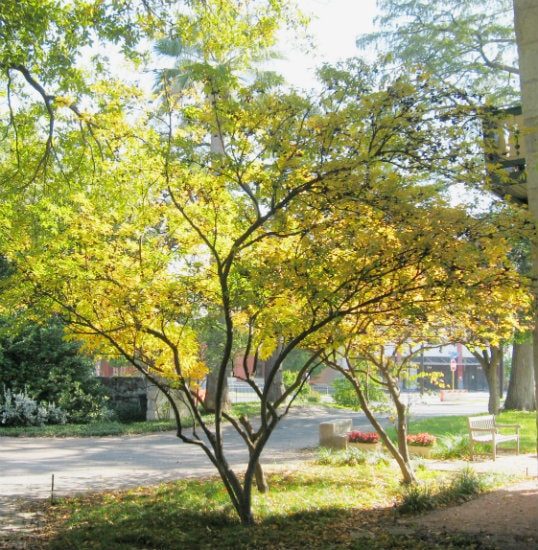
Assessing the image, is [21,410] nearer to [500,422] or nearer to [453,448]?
[453,448]

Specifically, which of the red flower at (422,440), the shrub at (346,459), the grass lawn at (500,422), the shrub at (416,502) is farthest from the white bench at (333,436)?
the shrub at (416,502)

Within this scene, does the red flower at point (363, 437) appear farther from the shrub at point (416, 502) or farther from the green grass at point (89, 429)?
the green grass at point (89, 429)

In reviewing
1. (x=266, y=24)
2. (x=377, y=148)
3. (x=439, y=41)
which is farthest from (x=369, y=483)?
(x=439, y=41)

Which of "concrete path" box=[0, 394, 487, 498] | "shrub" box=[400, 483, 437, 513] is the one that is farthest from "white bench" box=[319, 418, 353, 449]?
"shrub" box=[400, 483, 437, 513]

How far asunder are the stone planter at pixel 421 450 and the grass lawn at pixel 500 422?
247 centimetres

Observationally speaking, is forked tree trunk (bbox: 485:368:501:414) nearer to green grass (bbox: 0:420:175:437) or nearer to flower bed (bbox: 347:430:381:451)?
flower bed (bbox: 347:430:381:451)

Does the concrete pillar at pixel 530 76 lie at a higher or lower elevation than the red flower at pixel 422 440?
higher

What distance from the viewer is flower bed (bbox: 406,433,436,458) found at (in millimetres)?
14820

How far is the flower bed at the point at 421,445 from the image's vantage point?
1482 centimetres

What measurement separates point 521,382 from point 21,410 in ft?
61.0

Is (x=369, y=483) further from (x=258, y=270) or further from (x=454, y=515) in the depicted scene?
(x=258, y=270)

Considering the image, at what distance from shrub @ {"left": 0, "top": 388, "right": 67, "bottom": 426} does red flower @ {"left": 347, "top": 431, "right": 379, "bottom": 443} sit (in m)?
9.51

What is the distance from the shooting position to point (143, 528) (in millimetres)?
7934

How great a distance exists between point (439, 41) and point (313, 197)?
17366 mm
